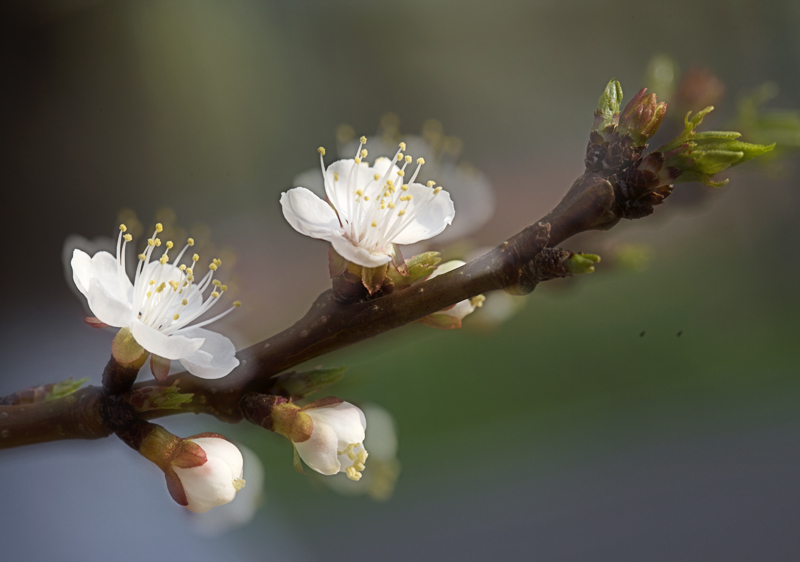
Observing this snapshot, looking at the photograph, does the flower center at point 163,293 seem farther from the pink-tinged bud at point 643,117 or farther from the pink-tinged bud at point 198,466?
the pink-tinged bud at point 643,117

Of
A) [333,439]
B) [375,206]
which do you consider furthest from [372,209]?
[333,439]

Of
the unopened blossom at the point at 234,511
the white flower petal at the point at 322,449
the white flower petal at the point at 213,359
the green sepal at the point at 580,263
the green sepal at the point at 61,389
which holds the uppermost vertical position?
the green sepal at the point at 61,389

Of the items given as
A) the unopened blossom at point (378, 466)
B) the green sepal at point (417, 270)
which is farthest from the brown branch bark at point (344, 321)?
the unopened blossom at point (378, 466)

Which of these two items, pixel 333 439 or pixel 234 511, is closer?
pixel 333 439

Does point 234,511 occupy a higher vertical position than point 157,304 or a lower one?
lower

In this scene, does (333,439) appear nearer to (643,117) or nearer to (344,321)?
(344,321)

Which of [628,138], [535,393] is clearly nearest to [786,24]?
[535,393]
